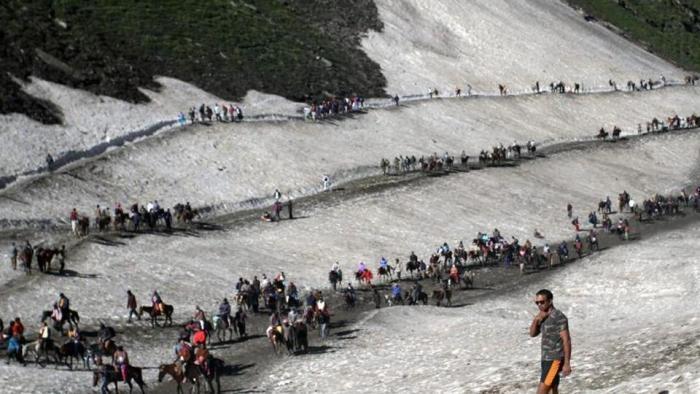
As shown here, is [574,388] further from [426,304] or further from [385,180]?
[385,180]

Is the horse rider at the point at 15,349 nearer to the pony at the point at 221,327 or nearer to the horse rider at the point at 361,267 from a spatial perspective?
the pony at the point at 221,327

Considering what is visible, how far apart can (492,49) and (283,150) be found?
5183cm

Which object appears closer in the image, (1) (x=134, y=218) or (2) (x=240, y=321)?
(2) (x=240, y=321)

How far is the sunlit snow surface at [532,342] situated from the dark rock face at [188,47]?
41263 mm

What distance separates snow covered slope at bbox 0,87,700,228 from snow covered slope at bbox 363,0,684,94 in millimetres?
6381

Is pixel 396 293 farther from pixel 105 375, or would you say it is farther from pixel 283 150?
pixel 283 150

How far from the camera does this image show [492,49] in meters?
130

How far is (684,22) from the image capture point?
171m

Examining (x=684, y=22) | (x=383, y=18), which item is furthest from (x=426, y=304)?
(x=684, y=22)

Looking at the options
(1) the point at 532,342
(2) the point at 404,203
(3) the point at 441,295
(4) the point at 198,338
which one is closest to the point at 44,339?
(4) the point at 198,338

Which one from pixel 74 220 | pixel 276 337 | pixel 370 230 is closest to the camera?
pixel 276 337

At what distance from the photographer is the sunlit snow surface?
28.8 metres

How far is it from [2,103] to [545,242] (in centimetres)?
3858

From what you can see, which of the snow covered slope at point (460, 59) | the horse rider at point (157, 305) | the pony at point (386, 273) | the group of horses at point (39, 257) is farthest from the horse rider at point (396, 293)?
the snow covered slope at point (460, 59)
